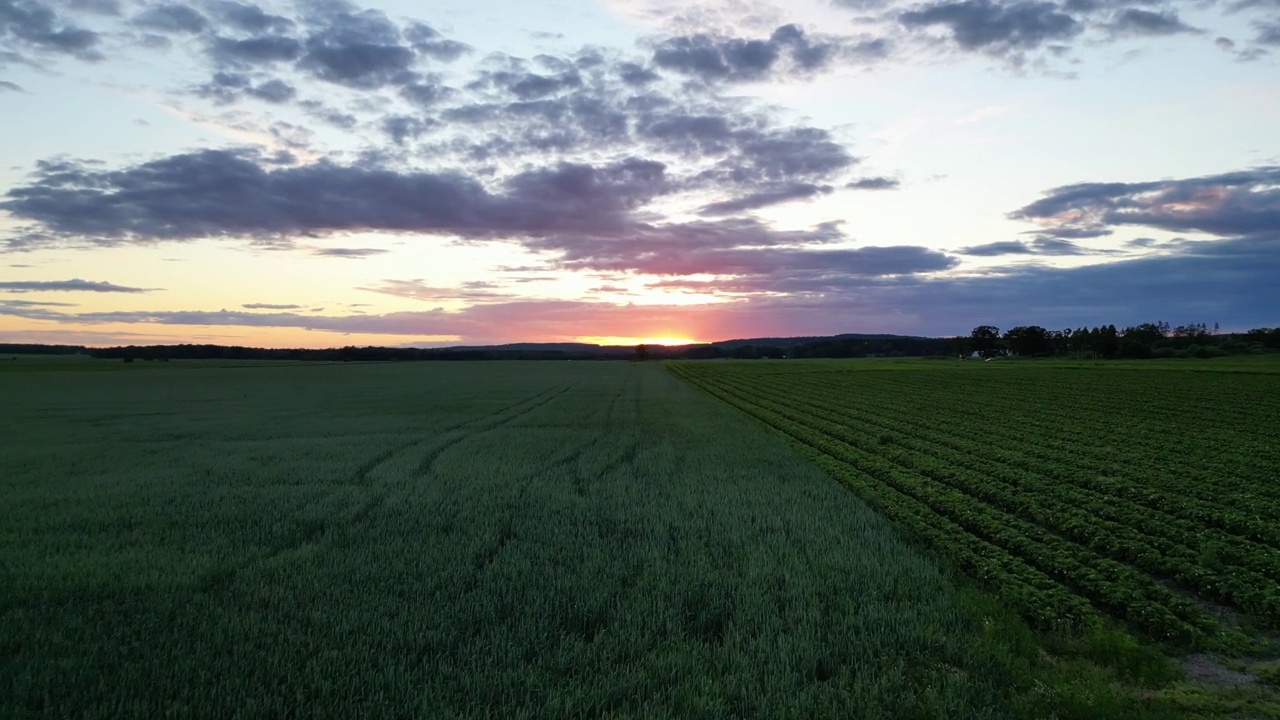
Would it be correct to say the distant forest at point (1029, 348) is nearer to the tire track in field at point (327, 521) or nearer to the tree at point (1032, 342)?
the tree at point (1032, 342)

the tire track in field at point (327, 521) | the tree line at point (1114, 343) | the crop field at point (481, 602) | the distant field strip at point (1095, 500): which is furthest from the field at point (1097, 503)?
the tree line at point (1114, 343)

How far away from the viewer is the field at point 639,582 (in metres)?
5.45

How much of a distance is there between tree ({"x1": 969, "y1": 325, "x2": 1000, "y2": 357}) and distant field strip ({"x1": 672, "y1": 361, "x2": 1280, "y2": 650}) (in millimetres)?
130867

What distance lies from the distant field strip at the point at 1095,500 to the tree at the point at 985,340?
131 metres

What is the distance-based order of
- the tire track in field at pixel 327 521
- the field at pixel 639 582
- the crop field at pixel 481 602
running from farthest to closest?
the tire track in field at pixel 327 521 → the field at pixel 639 582 → the crop field at pixel 481 602

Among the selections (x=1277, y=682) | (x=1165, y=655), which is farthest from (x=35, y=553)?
(x=1277, y=682)

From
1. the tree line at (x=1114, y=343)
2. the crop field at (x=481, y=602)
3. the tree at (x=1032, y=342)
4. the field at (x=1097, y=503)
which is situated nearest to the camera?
the crop field at (x=481, y=602)

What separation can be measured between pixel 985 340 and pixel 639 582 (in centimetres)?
16391

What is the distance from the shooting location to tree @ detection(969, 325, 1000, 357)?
496 ft

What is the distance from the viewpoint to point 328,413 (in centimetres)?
3312

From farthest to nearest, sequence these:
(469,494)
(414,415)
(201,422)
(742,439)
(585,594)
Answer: (414,415), (201,422), (742,439), (469,494), (585,594)

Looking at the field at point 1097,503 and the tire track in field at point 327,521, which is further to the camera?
the tire track in field at point 327,521

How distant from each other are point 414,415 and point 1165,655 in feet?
96.3

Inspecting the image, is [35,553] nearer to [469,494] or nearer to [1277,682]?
[469,494]
